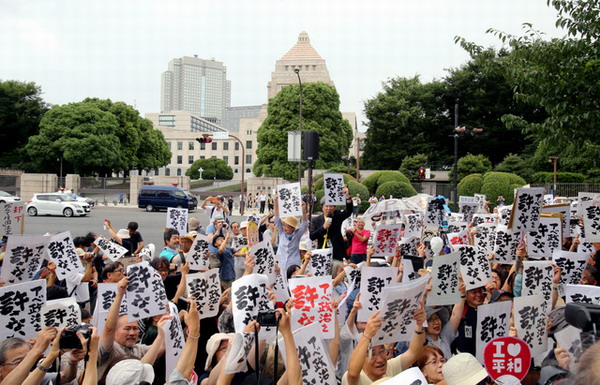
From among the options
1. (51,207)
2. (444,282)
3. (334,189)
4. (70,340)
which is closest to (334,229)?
(334,189)

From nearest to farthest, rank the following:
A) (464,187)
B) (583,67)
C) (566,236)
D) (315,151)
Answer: (583,67) < (566,236) < (315,151) < (464,187)

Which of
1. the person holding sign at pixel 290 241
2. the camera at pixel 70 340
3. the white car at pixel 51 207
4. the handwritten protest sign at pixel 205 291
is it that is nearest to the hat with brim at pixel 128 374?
the camera at pixel 70 340

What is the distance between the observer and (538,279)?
548cm

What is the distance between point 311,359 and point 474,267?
286cm

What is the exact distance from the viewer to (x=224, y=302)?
5379 millimetres

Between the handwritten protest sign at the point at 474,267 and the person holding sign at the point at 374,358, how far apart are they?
1.97 m

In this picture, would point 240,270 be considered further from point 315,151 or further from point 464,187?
point 464,187

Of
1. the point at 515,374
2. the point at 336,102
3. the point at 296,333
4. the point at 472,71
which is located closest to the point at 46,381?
the point at 296,333

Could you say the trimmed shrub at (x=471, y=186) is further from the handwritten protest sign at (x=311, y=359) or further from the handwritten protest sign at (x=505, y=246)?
the handwritten protest sign at (x=311, y=359)

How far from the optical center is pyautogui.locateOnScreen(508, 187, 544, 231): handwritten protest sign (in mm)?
7201

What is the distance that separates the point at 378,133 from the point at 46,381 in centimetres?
4863

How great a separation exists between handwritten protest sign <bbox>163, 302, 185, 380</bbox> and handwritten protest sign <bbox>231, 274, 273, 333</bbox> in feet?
1.72

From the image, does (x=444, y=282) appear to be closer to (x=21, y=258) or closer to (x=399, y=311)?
(x=399, y=311)

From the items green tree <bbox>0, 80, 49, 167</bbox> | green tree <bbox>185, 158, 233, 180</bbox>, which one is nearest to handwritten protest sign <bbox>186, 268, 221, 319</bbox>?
green tree <bbox>0, 80, 49, 167</bbox>
